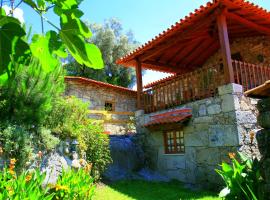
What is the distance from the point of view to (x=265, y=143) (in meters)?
3.94

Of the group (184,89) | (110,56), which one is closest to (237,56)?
(184,89)

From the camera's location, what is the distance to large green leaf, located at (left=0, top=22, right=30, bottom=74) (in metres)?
0.67

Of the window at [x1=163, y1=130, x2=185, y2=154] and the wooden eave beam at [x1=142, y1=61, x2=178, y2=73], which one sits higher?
the wooden eave beam at [x1=142, y1=61, x2=178, y2=73]

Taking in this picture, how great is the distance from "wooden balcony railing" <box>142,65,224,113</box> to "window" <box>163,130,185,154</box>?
881 mm

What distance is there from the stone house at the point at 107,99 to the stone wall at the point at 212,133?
3.95 m

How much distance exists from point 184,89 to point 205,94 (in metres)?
0.81

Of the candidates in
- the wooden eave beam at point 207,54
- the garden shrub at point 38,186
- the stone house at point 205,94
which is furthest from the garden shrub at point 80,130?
the wooden eave beam at point 207,54

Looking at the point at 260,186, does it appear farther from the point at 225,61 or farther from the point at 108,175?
the point at 108,175

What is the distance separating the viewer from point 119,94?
1483cm

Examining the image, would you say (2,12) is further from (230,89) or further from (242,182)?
(230,89)

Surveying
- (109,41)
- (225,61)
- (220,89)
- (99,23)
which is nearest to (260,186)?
(220,89)

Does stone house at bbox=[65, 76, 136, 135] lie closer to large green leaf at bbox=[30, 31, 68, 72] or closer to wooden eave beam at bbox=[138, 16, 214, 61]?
wooden eave beam at bbox=[138, 16, 214, 61]

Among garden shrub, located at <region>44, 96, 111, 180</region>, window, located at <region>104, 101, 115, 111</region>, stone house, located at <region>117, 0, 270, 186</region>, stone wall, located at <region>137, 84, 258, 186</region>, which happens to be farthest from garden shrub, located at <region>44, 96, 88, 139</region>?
window, located at <region>104, 101, 115, 111</region>

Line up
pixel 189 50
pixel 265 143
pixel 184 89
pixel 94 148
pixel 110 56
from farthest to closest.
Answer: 1. pixel 110 56
2. pixel 189 50
3. pixel 184 89
4. pixel 94 148
5. pixel 265 143
